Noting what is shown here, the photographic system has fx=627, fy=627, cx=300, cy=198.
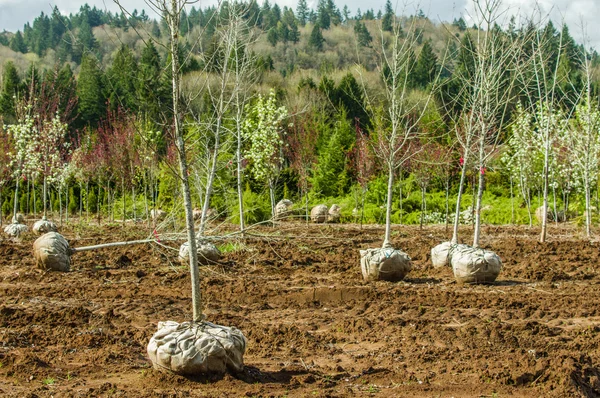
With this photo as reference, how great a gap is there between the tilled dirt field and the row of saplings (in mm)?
151

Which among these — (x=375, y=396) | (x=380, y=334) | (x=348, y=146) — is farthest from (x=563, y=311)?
(x=348, y=146)

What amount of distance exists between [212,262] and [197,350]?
6.01 m

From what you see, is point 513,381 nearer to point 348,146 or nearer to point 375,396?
point 375,396

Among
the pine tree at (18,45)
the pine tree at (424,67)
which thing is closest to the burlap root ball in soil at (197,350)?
the pine tree at (424,67)

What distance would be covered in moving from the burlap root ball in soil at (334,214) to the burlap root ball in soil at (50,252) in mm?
12699

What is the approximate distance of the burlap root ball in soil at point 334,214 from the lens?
22033 millimetres

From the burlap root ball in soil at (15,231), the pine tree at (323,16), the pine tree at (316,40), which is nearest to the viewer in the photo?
the burlap root ball in soil at (15,231)

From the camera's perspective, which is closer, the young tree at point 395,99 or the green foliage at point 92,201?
the young tree at point 395,99

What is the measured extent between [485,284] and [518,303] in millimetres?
1384

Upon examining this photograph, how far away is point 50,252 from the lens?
10.1m

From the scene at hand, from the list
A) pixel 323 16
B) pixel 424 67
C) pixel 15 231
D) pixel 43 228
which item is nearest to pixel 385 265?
pixel 15 231

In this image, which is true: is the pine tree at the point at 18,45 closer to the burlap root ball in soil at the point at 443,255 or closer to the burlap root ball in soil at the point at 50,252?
the burlap root ball in soil at the point at 50,252

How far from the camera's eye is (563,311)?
7379mm

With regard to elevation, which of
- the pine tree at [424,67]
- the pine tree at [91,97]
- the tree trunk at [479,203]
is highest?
the pine tree at [424,67]
